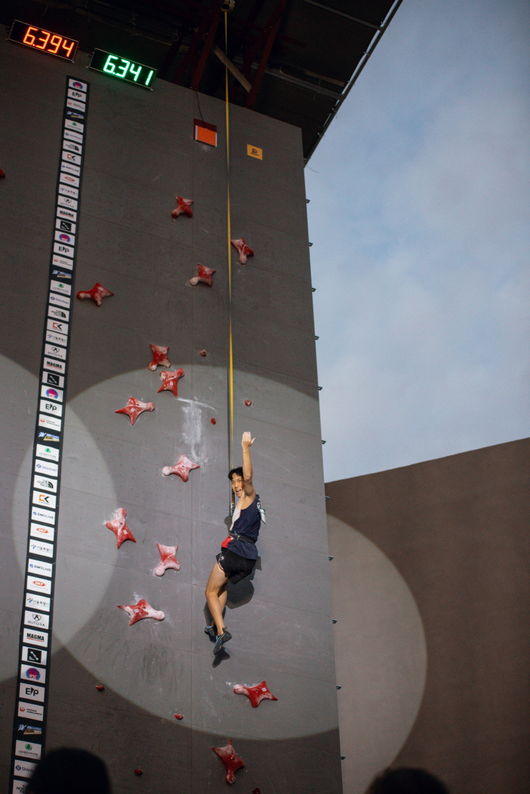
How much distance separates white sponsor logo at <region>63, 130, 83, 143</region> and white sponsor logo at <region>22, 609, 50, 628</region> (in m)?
4.03

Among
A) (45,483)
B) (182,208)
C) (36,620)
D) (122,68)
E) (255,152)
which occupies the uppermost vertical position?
(122,68)

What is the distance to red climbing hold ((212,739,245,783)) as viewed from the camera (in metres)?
6.15

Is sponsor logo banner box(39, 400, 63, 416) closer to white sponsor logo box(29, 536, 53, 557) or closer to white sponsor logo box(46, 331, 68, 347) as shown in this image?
white sponsor logo box(46, 331, 68, 347)

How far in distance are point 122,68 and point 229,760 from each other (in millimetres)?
5895

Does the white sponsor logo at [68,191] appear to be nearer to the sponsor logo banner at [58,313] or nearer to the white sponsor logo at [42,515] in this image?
the sponsor logo banner at [58,313]

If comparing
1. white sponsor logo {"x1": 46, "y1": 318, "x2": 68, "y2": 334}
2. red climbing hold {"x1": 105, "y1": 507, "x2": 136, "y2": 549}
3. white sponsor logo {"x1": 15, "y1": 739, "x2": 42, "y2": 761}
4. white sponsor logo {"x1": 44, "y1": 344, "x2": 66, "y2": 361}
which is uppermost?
white sponsor logo {"x1": 46, "y1": 318, "x2": 68, "y2": 334}

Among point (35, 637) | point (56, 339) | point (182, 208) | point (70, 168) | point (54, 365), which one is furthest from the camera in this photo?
point (182, 208)

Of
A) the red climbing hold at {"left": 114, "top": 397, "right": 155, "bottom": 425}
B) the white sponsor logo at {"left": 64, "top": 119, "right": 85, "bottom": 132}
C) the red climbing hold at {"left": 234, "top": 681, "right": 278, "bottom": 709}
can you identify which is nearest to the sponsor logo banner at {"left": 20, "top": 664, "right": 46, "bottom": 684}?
the red climbing hold at {"left": 234, "top": 681, "right": 278, "bottom": 709}

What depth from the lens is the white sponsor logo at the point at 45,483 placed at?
21.4ft

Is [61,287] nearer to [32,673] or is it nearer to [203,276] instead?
[203,276]

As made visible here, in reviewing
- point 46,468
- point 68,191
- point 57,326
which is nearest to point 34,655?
point 46,468

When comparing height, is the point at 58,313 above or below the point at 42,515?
above

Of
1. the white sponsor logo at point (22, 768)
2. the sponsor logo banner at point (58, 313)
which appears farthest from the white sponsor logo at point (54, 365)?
the white sponsor logo at point (22, 768)

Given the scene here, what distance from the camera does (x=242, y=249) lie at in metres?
8.37
